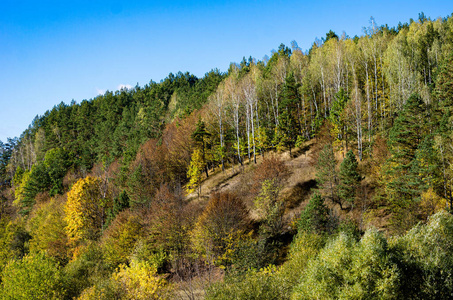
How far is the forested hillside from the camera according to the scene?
1888cm

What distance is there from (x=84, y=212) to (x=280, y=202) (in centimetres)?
3334

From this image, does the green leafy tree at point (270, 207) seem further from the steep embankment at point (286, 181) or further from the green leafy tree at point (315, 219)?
the green leafy tree at point (315, 219)

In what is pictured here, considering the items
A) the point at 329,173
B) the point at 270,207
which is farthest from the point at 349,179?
the point at 270,207

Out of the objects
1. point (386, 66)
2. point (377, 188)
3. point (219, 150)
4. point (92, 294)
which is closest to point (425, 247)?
point (377, 188)

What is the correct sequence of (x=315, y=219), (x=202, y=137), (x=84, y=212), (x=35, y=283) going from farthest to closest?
(x=202, y=137) < (x=84, y=212) < (x=315, y=219) < (x=35, y=283)

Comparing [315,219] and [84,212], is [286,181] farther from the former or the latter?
[84,212]

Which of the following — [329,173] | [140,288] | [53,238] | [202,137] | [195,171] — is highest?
[202,137]

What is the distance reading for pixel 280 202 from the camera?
120 ft

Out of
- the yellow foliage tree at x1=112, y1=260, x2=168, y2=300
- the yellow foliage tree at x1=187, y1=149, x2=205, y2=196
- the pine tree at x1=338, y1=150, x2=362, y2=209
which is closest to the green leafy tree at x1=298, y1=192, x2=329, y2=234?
the pine tree at x1=338, y1=150, x2=362, y2=209

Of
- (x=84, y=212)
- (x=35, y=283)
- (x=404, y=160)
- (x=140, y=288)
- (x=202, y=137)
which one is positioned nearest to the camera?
(x=140, y=288)

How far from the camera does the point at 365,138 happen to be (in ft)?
152

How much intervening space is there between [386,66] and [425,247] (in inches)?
1769

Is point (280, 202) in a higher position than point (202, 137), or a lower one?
lower

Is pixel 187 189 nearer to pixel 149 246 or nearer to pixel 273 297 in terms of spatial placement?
pixel 149 246
